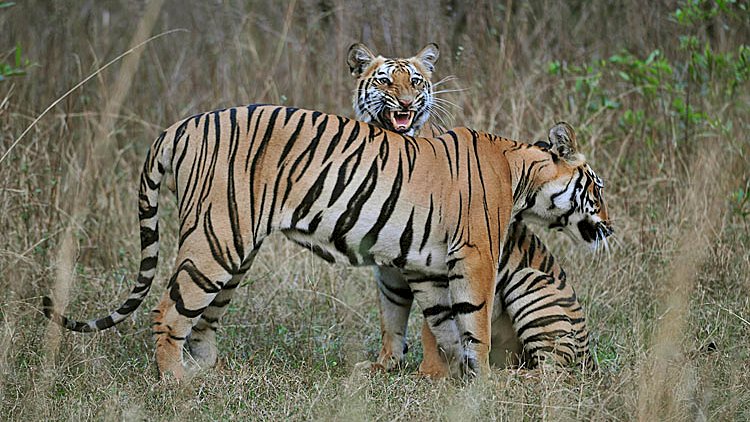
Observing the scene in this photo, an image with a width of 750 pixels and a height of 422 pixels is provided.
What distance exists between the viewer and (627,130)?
7.02 m

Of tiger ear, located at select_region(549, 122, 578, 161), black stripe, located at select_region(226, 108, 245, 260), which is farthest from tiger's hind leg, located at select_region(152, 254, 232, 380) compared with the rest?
tiger ear, located at select_region(549, 122, 578, 161)

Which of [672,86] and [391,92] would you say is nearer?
[391,92]

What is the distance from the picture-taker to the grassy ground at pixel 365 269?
4.00 m

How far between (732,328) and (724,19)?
11.0 feet

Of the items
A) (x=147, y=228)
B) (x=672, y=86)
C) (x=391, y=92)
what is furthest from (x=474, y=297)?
(x=672, y=86)

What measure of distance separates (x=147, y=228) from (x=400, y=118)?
4.80ft

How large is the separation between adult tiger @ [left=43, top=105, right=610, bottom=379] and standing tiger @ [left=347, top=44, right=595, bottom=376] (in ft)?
0.87

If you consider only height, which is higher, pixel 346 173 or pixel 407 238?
pixel 346 173

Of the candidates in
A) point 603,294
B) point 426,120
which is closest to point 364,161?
point 426,120

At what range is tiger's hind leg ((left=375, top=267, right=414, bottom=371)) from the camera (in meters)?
4.87

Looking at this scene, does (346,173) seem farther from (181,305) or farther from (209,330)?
(209,330)

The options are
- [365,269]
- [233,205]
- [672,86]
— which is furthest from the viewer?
[672,86]

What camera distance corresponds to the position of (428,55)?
5496mm

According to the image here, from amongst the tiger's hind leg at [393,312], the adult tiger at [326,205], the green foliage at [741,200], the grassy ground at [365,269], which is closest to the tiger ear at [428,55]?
the grassy ground at [365,269]
